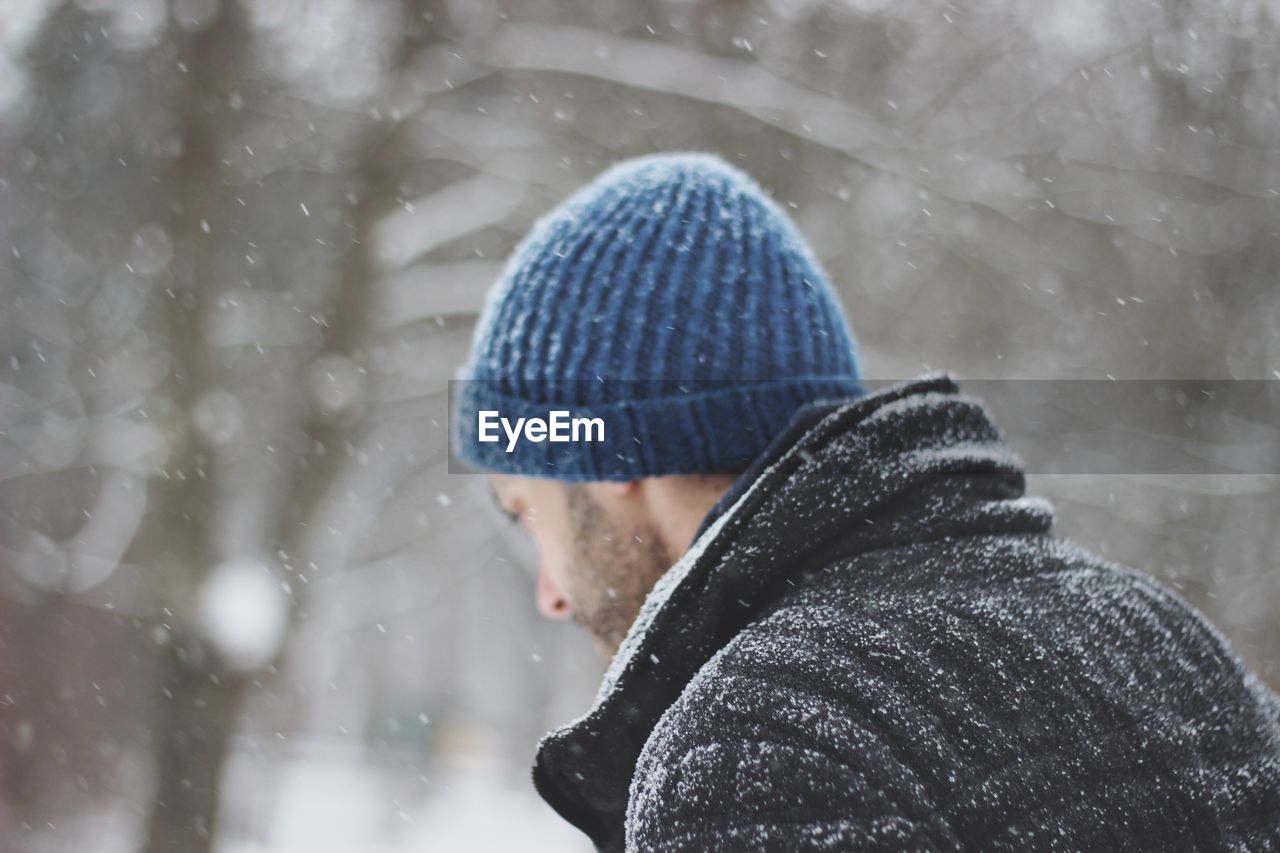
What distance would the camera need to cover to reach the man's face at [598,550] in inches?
71.7

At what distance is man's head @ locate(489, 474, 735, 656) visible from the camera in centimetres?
181

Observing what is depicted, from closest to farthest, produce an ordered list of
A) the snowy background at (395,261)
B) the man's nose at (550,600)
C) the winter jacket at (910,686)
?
the winter jacket at (910,686), the man's nose at (550,600), the snowy background at (395,261)

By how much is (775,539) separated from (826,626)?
148 millimetres

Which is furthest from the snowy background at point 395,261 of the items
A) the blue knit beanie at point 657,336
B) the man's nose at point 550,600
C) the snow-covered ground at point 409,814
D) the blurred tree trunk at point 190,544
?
the snow-covered ground at point 409,814

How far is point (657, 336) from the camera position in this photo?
1874mm

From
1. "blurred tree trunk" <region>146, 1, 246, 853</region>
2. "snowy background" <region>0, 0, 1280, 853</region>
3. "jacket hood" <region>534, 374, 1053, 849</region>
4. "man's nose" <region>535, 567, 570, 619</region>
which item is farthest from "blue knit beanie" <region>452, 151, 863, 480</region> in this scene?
"blurred tree trunk" <region>146, 1, 246, 853</region>

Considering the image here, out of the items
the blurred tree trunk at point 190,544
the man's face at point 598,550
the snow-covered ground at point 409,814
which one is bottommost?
the snow-covered ground at point 409,814

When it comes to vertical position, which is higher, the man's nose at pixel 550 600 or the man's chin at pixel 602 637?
the man's chin at pixel 602 637

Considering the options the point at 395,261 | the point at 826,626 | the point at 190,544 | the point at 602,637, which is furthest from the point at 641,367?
the point at 190,544

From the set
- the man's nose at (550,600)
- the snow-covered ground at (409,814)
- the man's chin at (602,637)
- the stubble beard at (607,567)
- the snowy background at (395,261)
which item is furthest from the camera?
the snow-covered ground at (409,814)

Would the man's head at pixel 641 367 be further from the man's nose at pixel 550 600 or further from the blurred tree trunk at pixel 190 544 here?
the blurred tree trunk at pixel 190 544

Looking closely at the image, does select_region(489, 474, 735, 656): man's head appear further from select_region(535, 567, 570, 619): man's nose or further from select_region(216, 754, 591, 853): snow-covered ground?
select_region(216, 754, 591, 853): snow-covered ground

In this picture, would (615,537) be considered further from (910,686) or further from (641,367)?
(910,686)

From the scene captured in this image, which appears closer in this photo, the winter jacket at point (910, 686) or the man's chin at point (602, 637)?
the winter jacket at point (910, 686)
